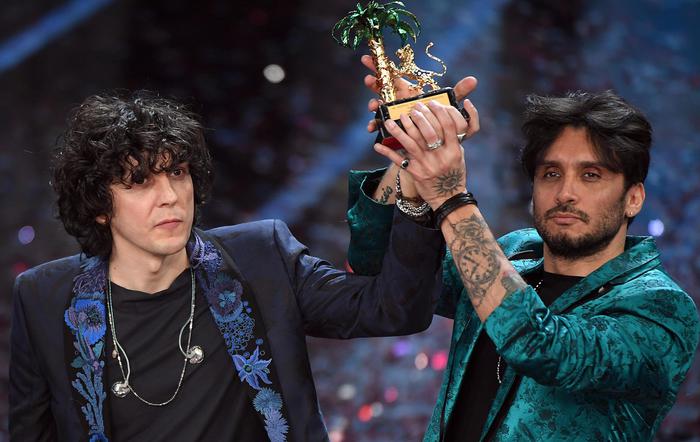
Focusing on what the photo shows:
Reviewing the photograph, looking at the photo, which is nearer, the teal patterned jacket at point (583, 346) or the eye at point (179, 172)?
the teal patterned jacket at point (583, 346)

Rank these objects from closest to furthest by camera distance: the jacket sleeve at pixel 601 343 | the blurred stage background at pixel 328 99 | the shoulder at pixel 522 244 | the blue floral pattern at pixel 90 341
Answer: the jacket sleeve at pixel 601 343 → the blue floral pattern at pixel 90 341 → the shoulder at pixel 522 244 → the blurred stage background at pixel 328 99

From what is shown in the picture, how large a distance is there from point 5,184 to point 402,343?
6.90 feet

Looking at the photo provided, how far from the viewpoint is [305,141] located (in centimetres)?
466

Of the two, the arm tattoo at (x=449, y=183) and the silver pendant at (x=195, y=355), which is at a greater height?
the arm tattoo at (x=449, y=183)

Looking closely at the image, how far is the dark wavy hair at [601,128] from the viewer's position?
2.22 meters

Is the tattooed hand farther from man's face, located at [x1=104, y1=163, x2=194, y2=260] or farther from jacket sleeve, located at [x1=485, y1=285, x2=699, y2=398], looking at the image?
man's face, located at [x1=104, y1=163, x2=194, y2=260]

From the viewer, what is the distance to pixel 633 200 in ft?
7.48

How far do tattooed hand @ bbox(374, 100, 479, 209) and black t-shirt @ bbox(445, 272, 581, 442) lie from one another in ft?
1.43

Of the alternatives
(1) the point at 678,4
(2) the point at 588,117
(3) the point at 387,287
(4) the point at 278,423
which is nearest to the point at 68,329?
(4) the point at 278,423

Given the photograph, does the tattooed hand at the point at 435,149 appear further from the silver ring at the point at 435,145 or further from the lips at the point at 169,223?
the lips at the point at 169,223

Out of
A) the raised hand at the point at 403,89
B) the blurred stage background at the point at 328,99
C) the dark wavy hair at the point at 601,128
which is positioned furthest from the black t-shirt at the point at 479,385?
the blurred stage background at the point at 328,99

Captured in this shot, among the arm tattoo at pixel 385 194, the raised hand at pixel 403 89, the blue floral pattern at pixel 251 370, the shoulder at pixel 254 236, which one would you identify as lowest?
the blue floral pattern at pixel 251 370

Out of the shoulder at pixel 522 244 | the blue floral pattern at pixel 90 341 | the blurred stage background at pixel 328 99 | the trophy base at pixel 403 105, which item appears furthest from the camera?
the blurred stage background at pixel 328 99

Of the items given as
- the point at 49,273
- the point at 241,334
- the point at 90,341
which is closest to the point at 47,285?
the point at 49,273
